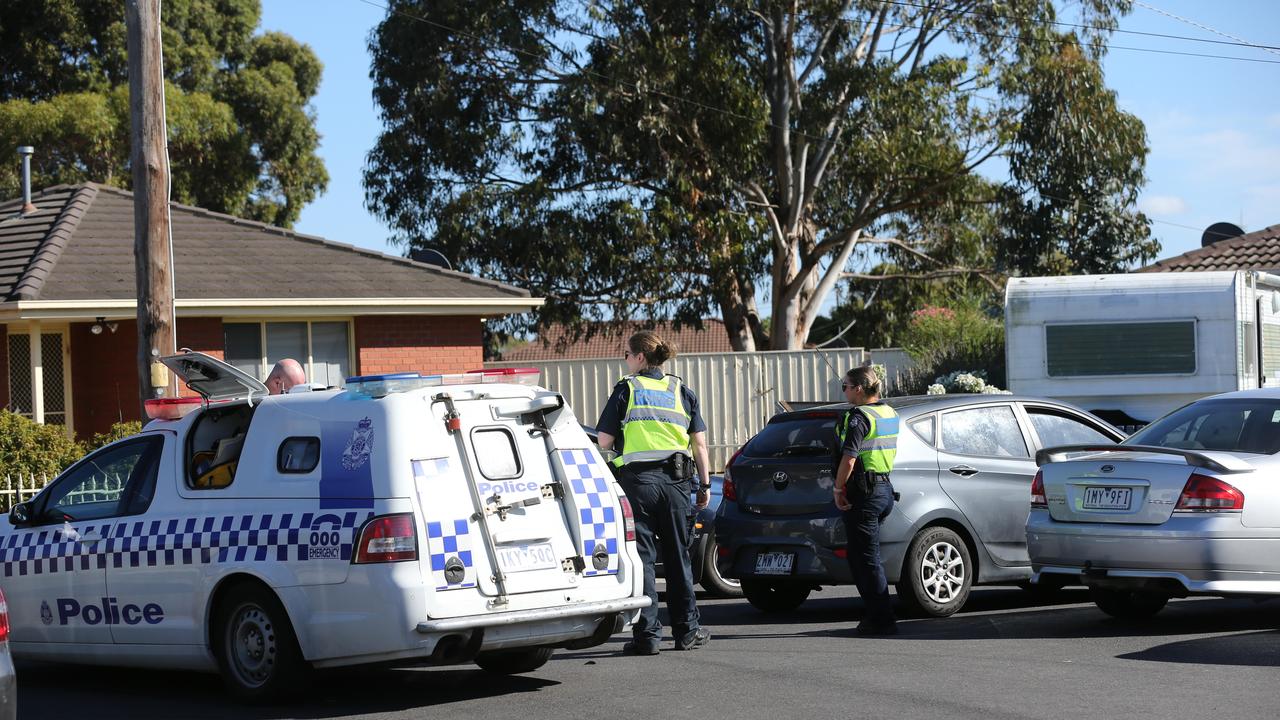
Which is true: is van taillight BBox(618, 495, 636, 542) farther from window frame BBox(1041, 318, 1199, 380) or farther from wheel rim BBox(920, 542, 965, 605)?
window frame BBox(1041, 318, 1199, 380)

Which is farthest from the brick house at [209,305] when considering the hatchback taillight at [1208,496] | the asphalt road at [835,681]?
the hatchback taillight at [1208,496]

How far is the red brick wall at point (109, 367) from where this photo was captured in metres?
17.6

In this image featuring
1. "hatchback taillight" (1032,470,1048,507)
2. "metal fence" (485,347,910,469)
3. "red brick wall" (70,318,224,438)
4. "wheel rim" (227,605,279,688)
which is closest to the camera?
"wheel rim" (227,605,279,688)

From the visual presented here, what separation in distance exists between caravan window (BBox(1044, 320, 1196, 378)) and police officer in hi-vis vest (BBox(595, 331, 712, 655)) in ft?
29.0

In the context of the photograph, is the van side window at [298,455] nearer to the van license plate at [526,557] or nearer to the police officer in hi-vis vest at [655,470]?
the van license plate at [526,557]

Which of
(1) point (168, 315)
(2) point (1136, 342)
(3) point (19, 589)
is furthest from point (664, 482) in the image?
(2) point (1136, 342)

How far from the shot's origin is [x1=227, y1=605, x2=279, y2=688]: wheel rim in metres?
7.13

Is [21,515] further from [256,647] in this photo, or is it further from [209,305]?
[209,305]

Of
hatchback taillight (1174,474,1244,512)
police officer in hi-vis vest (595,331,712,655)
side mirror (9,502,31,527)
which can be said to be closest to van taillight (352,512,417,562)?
police officer in hi-vis vest (595,331,712,655)

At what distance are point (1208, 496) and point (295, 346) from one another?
12.8 meters

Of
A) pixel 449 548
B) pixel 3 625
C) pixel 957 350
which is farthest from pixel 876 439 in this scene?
pixel 957 350

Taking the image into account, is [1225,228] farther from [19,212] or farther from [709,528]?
[19,212]

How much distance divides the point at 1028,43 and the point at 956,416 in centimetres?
2038

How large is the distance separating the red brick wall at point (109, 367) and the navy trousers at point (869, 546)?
35.8 ft
